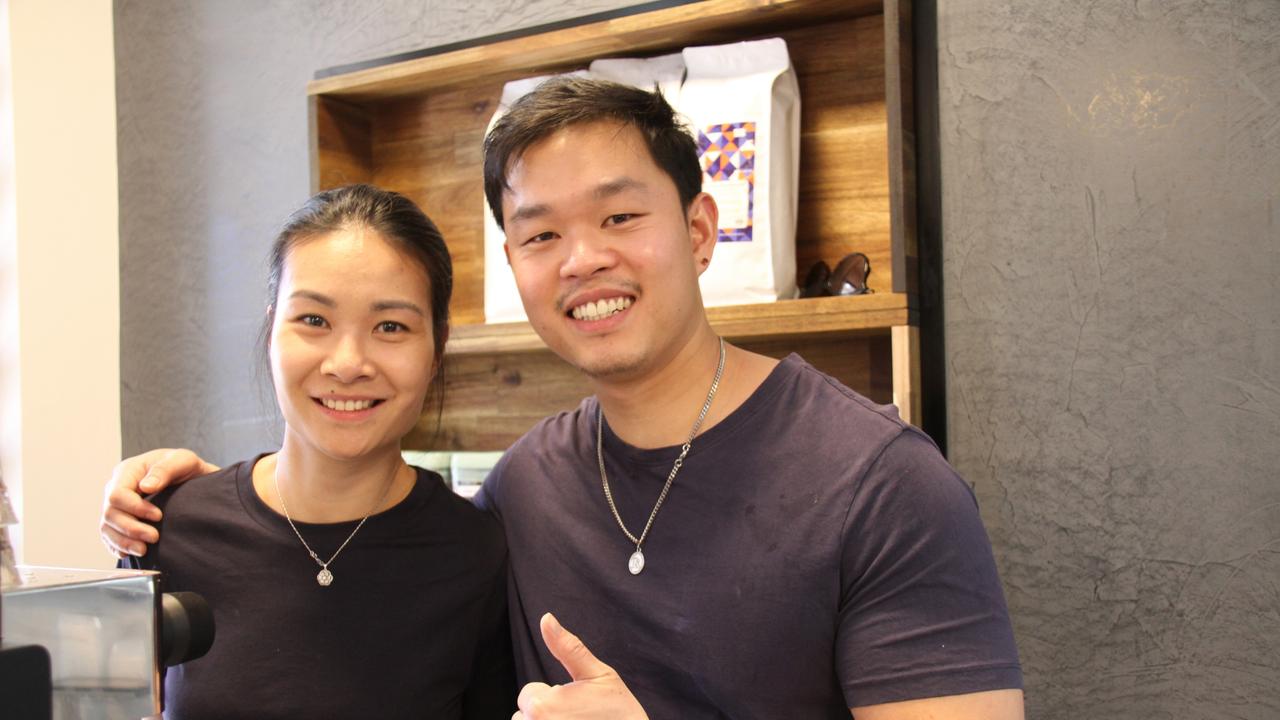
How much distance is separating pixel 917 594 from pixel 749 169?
→ 3.01 feet

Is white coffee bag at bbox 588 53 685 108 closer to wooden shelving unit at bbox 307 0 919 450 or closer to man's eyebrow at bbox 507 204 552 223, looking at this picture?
wooden shelving unit at bbox 307 0 919 450

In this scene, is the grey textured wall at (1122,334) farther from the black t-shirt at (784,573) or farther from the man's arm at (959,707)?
the man's arm at (959,707)

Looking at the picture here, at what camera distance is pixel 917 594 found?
1242mm

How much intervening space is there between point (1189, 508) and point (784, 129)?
915mm

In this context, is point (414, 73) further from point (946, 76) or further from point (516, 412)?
point (946, 76)

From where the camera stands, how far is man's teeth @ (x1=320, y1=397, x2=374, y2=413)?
1.50 m

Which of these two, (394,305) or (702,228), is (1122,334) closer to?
(702,228)

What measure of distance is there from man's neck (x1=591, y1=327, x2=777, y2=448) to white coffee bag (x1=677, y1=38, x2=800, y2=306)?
16.5 inches

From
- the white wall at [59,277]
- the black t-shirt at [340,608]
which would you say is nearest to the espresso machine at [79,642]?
the black t-shirt at [340,608]

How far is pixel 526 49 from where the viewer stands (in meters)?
2.15

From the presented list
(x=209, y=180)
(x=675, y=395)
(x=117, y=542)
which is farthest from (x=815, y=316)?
(x=209, y=180)

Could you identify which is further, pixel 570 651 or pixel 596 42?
pixel 596 42

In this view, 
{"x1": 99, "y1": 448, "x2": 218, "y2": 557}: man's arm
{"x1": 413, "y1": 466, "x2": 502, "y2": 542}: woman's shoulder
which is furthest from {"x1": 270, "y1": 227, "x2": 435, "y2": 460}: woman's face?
{"x1": 99, "y1": 448, "x2": 218, "y2": 557}: man's arm

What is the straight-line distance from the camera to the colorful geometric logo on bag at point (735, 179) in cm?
193
